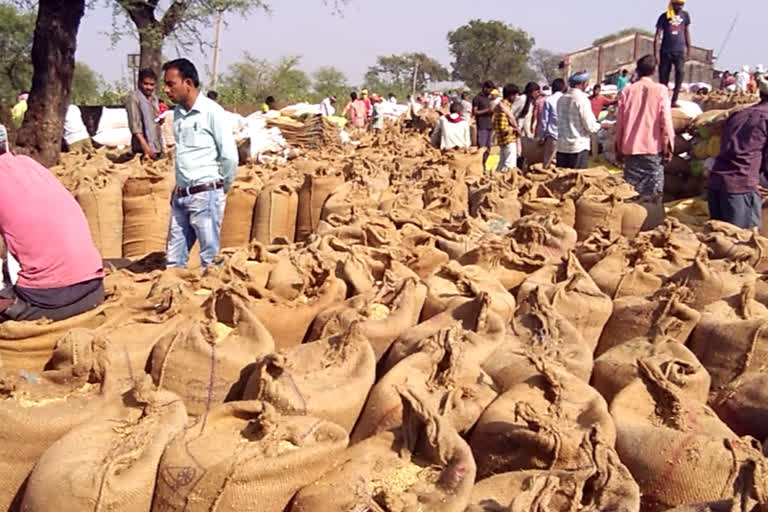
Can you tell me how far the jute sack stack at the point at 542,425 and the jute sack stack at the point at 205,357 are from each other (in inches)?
33.9

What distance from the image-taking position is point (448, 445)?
193 centimetres

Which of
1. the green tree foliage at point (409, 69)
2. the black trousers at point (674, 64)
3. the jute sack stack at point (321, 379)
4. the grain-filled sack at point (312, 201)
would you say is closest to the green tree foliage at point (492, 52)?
the green tree foliage at point (409, 69)

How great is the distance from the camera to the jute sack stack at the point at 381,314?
283cm

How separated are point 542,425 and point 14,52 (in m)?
32.0

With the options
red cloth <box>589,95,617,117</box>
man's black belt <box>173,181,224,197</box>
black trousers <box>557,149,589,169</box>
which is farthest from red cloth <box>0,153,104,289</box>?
red cloth <box>589,95,617,117</box>

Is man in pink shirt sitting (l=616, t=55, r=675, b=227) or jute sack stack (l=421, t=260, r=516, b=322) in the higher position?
man in pink shirt sitting (l=616, t=55, r=675, b=227)

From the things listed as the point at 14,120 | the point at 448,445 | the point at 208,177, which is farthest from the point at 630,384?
the point at 14,120

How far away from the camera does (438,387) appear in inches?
92.9

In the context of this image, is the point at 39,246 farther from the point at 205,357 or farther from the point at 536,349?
the point at 536,349

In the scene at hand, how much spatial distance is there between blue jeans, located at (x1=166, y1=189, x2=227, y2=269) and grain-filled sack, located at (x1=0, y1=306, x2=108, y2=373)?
162 centimetres

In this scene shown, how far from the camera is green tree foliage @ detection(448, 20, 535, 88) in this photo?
47750 millimetres

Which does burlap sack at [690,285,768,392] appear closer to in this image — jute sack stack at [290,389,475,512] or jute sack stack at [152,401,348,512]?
jute sack stack at [290,389,475,512]

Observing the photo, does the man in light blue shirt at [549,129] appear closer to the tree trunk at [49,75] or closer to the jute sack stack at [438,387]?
the tree trunk at [49,75]

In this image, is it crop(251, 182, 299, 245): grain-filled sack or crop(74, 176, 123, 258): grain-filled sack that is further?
crop(251, 182, 299, 245): grain-filled sack
